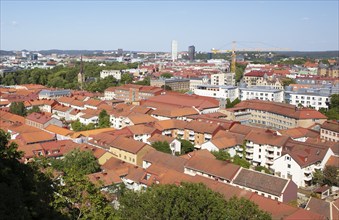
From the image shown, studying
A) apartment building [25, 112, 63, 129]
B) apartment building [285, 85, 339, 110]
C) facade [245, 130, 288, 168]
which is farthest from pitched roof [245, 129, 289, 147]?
apartment building [285, 85, 339, 110]

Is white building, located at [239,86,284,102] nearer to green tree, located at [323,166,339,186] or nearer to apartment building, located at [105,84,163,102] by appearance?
apartment building, located at [105,84,163,102]

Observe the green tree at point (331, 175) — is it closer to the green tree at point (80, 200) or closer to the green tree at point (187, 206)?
the green tree at point (187, 206)

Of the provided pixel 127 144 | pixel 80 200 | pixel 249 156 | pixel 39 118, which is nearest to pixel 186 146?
pixel 249 156

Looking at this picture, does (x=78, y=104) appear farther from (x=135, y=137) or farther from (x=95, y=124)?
(x=135, y=137)

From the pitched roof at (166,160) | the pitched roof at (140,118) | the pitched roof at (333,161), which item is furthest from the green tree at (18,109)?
the pitched roof at (333,161)

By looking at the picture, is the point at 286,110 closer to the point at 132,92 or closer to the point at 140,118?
the point at 140,118

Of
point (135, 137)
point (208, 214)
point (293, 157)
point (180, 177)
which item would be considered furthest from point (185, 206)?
point (135, 137)
